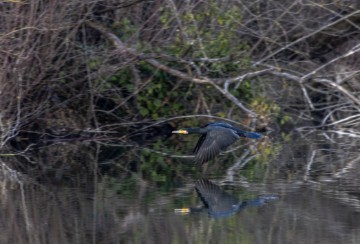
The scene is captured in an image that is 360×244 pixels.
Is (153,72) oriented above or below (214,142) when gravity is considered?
above

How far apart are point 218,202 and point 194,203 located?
0.71 ft

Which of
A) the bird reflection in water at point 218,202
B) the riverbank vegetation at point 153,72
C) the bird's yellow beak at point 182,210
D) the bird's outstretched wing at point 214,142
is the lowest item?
the bird reflection in water at point 218,202

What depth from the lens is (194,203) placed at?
675 centimetres

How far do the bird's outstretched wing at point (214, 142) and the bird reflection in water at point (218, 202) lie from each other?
0.89 meters

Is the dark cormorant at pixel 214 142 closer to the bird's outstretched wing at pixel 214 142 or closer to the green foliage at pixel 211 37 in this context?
the bird's outstretched wing at pixel 214 142

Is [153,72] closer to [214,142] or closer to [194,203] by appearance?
[214,142]

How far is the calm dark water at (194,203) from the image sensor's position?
566 cm

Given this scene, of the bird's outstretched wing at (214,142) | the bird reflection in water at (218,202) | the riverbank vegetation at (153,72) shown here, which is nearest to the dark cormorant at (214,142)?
the bird's outstretched wing at (214,142)

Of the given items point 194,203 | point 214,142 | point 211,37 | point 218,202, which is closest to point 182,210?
point 194,203

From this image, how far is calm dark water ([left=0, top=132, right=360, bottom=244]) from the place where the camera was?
5664 mm

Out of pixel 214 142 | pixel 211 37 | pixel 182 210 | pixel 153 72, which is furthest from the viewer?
pixel 153 72

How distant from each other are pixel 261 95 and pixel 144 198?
519cm

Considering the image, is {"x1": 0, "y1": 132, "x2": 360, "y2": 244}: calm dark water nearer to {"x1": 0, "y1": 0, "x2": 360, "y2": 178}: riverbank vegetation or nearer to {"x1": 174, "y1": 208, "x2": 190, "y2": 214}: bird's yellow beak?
{"x1": 174, "y1": 208, "x2": 190, "y2": 214}: bird's yellow beak

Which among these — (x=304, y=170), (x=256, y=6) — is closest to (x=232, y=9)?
(x=256, y=6)
